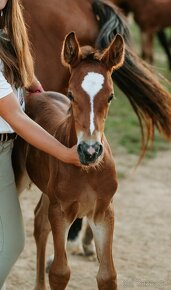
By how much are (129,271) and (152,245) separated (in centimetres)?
45

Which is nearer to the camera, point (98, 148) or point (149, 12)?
point (98, 148)

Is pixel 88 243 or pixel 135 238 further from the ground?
pixel 88 243

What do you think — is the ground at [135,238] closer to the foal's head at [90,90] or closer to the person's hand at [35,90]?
the person's hand at [35,90]

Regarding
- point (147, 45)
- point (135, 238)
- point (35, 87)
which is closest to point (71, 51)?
point (35, 87)

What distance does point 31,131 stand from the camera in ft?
9.73

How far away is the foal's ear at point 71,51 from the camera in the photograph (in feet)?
9.68

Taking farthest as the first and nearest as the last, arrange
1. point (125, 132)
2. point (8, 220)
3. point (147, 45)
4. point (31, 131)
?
point (147, 45), point (125, 132), point (8, 220), point (31, 131)

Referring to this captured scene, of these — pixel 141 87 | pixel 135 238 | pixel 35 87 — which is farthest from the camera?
pixel 135 238

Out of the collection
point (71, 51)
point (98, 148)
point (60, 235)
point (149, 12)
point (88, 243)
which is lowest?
point (149, 12)

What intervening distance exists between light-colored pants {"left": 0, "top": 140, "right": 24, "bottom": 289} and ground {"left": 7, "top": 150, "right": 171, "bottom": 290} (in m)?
0.86

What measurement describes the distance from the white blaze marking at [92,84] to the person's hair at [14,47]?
386 mm

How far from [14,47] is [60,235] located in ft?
2.87

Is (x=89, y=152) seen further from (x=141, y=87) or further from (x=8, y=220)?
(x=141, y=87)

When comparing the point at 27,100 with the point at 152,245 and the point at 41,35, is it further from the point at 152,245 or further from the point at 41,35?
the point at 152,245
